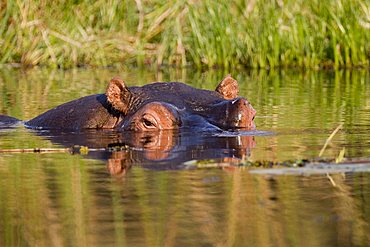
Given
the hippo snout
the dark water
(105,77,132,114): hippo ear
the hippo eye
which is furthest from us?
(105,77,132,114): hippo ear

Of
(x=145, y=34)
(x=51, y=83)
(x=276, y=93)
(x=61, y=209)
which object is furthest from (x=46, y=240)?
(x=145, y=34)

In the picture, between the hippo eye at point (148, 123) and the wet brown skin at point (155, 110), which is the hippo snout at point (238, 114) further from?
the hippo eye at point (148, 123)

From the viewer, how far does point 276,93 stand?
1245 cm

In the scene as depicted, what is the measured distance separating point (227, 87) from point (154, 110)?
3.59ft

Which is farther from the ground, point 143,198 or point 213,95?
point 213,95

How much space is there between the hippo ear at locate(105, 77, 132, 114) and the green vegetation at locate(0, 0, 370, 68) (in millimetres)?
9438

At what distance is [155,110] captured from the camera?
739cm

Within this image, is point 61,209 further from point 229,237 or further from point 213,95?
point 213,95

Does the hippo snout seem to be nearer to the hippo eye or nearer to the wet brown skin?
the wet brown skin

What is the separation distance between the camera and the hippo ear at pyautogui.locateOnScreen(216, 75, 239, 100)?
27.2 ft

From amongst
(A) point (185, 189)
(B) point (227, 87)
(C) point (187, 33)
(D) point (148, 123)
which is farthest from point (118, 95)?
(C) point (187, 33)

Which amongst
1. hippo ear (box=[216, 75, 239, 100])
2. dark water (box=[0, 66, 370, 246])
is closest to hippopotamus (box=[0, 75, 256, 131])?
hippo ear (box=[216, 75, 239, 100])

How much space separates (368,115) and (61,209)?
5181 millimetres

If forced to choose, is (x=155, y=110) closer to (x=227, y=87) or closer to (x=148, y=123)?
(x=148, y=123)
